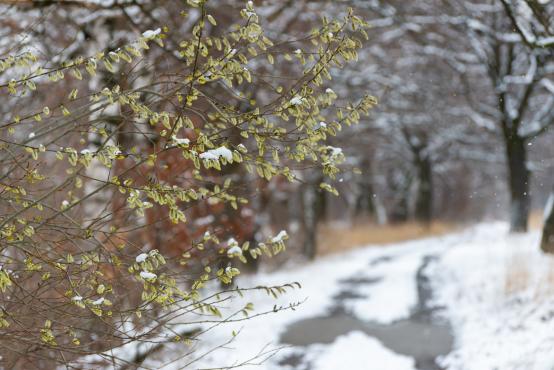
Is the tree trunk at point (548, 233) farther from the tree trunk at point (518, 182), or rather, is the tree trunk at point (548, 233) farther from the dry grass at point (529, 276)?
the tree trunk at point (518, 182)

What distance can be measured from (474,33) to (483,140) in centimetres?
803

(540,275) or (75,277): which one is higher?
(75,277)

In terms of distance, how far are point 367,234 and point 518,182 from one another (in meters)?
7.68

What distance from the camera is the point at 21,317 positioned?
13.0 feet

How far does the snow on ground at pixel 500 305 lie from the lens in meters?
6.95

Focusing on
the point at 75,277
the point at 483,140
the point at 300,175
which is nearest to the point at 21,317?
the point at 75,277

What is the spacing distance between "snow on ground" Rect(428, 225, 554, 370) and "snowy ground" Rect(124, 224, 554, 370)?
22 mm

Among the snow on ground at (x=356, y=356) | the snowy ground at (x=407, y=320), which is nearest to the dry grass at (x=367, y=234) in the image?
the snowy ground at (x=407, y=320)

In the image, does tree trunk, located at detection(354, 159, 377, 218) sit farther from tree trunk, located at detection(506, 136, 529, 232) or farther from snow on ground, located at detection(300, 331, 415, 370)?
snow on ground, located at detection(300, 331, 415, 370)

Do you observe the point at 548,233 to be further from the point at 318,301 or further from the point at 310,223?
the point at 310,223

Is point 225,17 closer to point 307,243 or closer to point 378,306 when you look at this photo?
point 378,306

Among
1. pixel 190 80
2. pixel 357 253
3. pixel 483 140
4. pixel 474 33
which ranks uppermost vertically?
pixel 474 33

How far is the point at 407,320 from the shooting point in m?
10.1

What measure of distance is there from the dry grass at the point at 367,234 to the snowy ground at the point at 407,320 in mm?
5099
